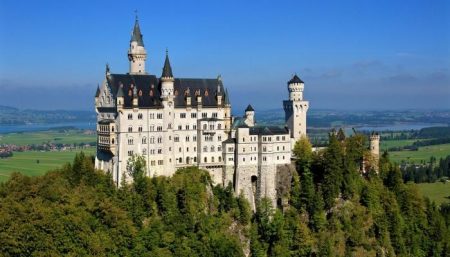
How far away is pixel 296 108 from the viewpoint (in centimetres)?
9731

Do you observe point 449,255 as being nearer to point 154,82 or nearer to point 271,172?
point 271,172

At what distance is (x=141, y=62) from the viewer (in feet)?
301

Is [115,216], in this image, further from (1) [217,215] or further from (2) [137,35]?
(2) [137,35]

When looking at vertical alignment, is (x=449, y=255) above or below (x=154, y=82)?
below

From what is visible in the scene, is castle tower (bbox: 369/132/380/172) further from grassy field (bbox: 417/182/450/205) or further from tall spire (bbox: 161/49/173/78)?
grassy field (bbox: 417/182/450/205)

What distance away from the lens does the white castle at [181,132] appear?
271 ft

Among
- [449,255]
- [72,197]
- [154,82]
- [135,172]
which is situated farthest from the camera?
[449,255]

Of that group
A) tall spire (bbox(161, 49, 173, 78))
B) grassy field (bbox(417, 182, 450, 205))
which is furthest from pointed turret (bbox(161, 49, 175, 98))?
grassy field (bbox(417, 182, 450, 205))

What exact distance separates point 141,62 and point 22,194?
89.2 feet

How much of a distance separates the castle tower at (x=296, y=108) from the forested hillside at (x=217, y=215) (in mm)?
4682

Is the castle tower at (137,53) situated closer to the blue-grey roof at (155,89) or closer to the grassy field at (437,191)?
the blue-grey roof at (155,89)

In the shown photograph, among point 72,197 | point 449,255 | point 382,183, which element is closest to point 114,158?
point 72,197

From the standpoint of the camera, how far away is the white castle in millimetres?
82750

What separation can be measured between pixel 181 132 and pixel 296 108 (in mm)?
20398
